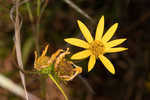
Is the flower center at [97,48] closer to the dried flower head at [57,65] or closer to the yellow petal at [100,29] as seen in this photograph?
the yellow petal at [100,29]

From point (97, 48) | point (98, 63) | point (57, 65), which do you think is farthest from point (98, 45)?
point (98, 63)

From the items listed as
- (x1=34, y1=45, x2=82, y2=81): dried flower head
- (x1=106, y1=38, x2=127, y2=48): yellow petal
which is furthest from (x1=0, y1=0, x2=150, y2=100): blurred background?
(x1=34, y1=45, x2=82, y2=81): dried flower head

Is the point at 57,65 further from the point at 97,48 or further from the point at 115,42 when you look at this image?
the point at 115,42

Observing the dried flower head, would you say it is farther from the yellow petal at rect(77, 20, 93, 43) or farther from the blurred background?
the blurred background

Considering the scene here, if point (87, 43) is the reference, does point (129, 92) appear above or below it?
below

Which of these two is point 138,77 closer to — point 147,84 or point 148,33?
point 147,84

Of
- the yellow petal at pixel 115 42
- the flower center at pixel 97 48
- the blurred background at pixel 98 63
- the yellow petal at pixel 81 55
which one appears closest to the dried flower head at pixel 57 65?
the yellow petal at pixel 81 55

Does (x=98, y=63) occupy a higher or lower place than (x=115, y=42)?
lower

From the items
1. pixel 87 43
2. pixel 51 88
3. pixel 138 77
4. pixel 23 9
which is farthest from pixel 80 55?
pixel 138 77
